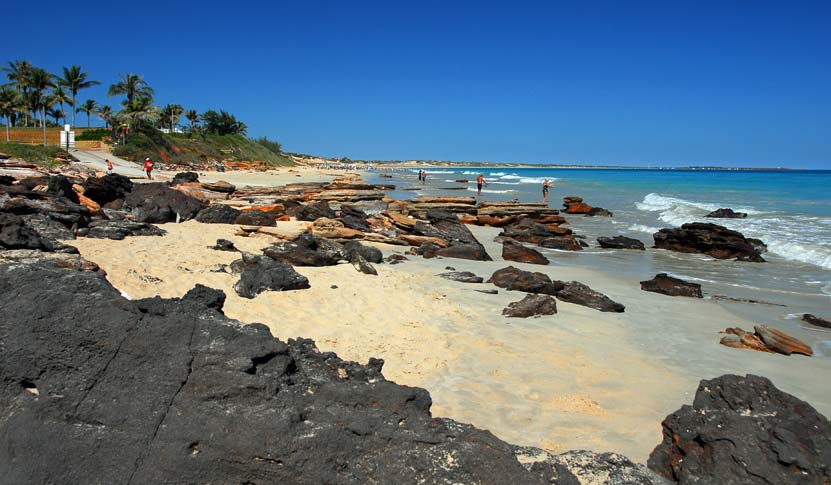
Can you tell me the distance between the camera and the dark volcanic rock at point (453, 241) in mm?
12797

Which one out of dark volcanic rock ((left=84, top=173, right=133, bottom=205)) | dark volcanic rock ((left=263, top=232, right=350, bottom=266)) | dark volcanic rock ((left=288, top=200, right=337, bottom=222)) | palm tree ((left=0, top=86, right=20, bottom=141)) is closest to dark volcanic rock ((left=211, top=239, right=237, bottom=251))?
dark volcanic rock ((left=263, top=232, right=350, bottom=266))

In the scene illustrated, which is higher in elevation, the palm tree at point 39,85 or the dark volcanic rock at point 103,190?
the palm tree at point 39,85

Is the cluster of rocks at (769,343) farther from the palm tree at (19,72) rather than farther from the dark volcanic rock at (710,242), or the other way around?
the palm tree at (19,72)

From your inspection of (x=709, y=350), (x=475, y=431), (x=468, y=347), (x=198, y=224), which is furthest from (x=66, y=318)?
(x=198, y=224)

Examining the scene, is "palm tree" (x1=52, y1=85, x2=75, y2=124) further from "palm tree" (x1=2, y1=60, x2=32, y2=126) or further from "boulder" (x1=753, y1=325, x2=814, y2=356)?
"boulder" (x1=753, y1=325, x2=814, y2=356)

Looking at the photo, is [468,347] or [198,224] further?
[198,224]

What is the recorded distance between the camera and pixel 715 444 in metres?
3.31

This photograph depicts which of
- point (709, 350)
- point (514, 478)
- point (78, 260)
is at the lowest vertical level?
point (709, 350)

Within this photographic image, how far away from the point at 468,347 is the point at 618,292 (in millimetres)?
4673

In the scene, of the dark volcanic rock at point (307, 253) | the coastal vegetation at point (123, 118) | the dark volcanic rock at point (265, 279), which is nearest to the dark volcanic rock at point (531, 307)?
the dark volcanic rock at point (265, 279)

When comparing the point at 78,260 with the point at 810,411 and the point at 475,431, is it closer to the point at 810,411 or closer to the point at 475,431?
the point at 475,431

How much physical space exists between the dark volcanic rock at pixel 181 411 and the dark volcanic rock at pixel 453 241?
947cm

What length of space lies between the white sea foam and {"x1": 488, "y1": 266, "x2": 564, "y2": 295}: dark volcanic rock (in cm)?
851

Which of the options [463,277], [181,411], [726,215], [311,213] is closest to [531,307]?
[463,277]
